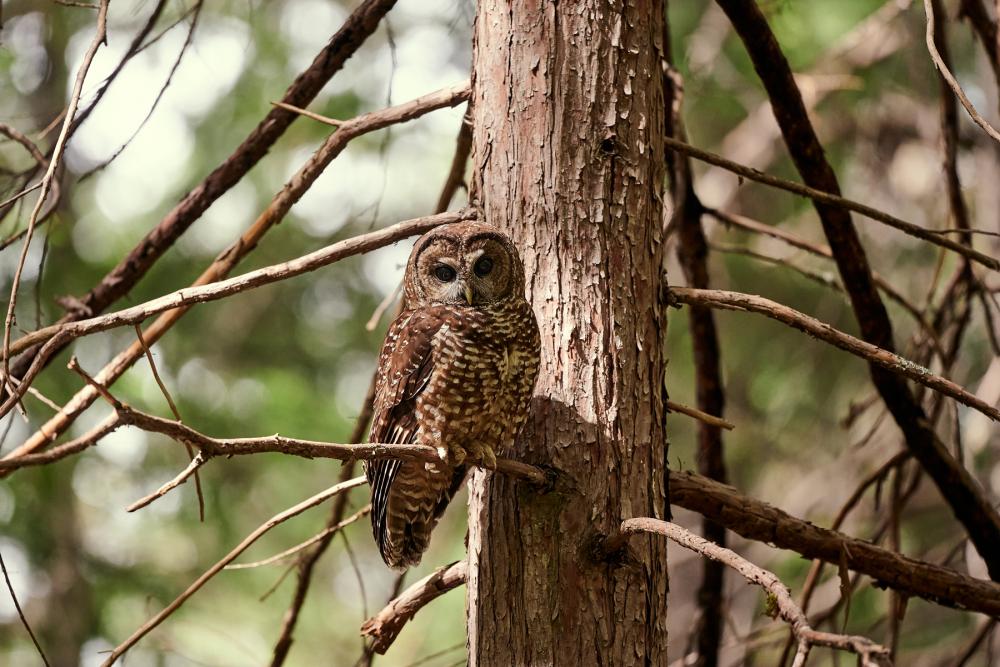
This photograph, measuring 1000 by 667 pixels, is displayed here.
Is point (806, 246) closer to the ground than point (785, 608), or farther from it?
farther from it

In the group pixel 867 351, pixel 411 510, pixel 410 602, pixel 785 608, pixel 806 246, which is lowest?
pixel 785 608

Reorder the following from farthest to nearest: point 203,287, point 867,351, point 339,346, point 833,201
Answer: point 339,346 < point 833,201 < point 867,351 < point 203,287

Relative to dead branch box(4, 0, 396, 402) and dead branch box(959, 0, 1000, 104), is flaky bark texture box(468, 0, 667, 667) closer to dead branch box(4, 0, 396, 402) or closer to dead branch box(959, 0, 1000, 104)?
dead branch box(4, 0, 396, 402)

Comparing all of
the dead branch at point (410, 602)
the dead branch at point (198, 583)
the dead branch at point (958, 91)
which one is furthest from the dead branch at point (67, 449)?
the dead branch at point (958, 91)

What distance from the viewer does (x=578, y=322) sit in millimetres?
2730

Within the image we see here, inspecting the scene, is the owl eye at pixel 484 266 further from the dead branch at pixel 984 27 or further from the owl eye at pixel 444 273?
the dead branch at pixel 984 27

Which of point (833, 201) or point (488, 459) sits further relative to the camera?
point (833, 201)

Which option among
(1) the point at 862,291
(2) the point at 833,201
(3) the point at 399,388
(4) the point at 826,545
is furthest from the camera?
(1) the point at 862,291

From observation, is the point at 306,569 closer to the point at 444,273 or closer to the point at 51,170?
the point at 444,273

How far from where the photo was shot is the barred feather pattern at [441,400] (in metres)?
2.86

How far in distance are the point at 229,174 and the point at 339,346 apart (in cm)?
511

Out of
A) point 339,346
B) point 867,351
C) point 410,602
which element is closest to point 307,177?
point 410,602

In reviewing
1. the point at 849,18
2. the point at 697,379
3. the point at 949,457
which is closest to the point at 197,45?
the point at 697,379

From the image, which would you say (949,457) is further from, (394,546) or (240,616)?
(240,616)
